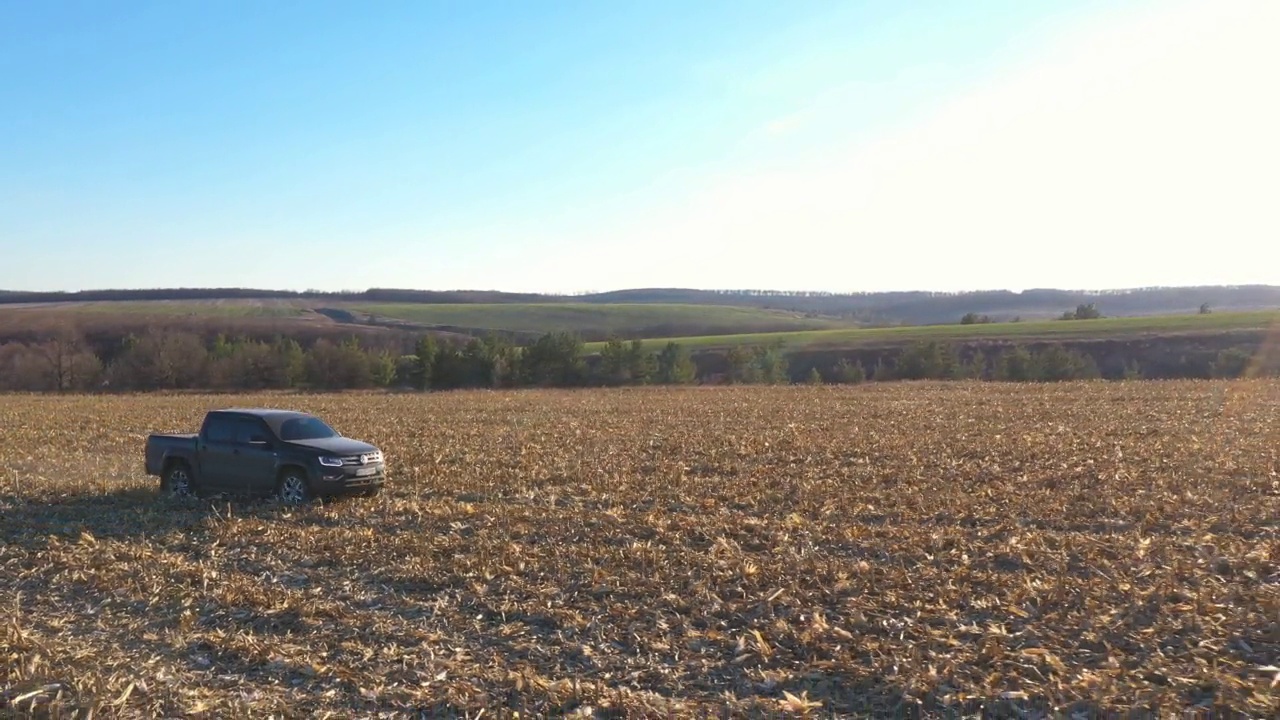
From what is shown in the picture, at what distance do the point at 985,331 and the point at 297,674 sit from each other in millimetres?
95286

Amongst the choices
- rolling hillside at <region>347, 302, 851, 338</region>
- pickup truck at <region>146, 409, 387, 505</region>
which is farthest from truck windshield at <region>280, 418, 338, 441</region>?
rolling hillside at <region>347, 302, 851, 338</region>

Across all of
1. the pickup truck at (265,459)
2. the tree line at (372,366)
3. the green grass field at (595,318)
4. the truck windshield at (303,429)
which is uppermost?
the green grass field at (595,318)

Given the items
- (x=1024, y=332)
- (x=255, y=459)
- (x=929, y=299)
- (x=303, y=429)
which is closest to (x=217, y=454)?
(x=255, y=459)

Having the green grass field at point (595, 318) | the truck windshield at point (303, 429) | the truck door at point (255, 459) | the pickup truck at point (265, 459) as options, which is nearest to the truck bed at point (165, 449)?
the pickup truck at point (265, 459)

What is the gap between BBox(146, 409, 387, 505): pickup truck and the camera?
16250 mm

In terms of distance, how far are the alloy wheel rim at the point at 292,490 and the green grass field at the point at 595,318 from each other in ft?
333

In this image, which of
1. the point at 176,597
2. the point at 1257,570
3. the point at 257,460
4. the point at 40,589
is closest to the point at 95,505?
the point at 257,460

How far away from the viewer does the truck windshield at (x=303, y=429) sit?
17250mm

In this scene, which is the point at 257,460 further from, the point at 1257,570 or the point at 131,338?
the point at 131,338

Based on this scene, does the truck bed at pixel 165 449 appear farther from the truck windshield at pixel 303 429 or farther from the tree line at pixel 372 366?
the tree line at pixel 372 366

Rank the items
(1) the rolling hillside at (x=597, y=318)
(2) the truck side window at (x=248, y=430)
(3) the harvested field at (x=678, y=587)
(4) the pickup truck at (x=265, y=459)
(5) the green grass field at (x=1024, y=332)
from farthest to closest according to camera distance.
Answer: (1) the rolling hillside at (x=597, y=318) < (5) the green grass field at (x=1024, y=332) < (2) the truck side window at (x=248, y=430) < (4) the pickup truck at (x=265, y=459) < (3) the harvested field at (x=678, y=587)

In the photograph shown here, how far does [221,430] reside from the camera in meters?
17.5

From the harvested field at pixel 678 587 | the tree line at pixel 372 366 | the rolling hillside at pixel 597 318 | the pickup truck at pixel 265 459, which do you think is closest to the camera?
the harvested field at pixel 678 587

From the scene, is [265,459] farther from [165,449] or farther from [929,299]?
[929,299]
